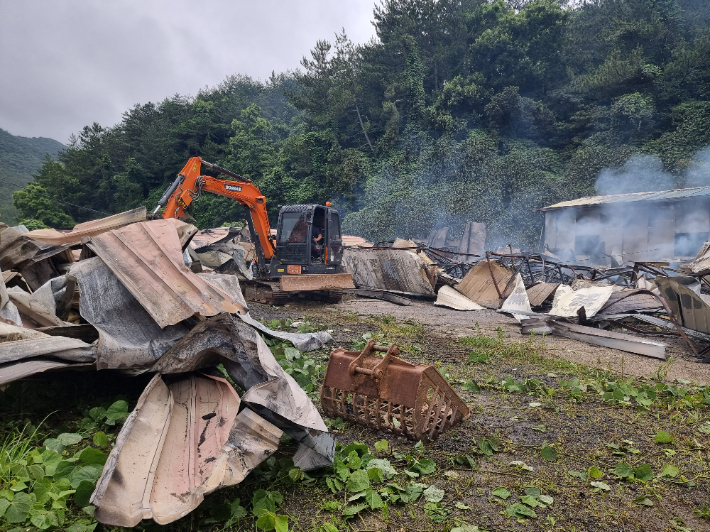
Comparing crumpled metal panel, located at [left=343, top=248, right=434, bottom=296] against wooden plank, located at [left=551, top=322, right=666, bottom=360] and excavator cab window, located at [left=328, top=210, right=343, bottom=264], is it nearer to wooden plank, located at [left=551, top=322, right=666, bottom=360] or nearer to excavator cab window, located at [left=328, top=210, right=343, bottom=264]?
excavator cab window, located at [left=328, top=210, right=343, bottom=264]

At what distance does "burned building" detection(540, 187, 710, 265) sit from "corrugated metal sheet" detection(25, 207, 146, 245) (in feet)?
60.0

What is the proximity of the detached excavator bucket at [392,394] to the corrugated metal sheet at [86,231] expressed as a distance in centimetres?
349

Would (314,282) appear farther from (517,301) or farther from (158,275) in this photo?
(158,275)

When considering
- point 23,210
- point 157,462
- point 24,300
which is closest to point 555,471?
point 157,462

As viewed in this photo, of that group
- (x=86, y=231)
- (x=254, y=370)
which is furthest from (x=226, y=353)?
(x=86, y=231)

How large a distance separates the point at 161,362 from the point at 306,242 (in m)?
8.14

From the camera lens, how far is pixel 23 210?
42594mm

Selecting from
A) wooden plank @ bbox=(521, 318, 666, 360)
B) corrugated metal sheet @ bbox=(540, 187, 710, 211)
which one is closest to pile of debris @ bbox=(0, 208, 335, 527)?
wooden plank @ bbox=(521, 318, 666, 360)

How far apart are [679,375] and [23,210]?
50.5 metres

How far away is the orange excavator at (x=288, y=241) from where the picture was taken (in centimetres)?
1071

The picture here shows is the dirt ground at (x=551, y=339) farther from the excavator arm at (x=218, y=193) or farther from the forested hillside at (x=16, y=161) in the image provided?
the forested hillside at (x=16, y=161)

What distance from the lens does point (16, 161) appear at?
70625mm

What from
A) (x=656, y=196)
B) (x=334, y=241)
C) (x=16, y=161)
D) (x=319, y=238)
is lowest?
(x=334, y=241)

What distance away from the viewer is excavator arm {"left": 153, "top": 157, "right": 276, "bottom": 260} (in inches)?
420
